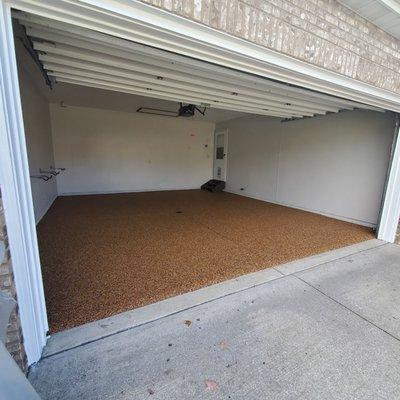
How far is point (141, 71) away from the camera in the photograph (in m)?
2.57

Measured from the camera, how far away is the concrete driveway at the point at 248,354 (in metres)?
1.26

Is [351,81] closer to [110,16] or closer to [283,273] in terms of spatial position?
[283,273]

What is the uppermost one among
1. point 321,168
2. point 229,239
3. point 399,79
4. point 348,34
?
point 348,34

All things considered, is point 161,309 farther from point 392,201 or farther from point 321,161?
point 321,161

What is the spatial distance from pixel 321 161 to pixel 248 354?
183 inches

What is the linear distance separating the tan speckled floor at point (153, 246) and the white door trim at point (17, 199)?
37cm

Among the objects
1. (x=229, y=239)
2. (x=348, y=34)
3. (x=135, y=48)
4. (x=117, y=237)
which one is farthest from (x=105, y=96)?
(x=348, y=34)

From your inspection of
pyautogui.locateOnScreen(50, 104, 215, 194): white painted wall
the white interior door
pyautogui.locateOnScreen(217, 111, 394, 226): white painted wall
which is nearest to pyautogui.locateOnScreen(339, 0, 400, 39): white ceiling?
pyautogui.locateOnScreen(217, 111, 394, 226): white painted wall

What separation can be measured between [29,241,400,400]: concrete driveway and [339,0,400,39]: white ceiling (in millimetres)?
2761

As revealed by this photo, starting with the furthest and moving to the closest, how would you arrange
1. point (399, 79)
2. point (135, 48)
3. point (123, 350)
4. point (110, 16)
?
1. point (399, 79)
2. point (135, 48)
3. point (123, 350)
4. point (110, 16)

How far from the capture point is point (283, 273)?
8.34 feet

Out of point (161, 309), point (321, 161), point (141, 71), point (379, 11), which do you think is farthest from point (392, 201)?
point (141, 71)

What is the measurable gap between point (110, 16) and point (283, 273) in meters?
2.64

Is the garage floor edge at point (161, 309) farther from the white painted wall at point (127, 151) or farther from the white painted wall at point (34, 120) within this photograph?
the white painted wall at point (127, 151)
